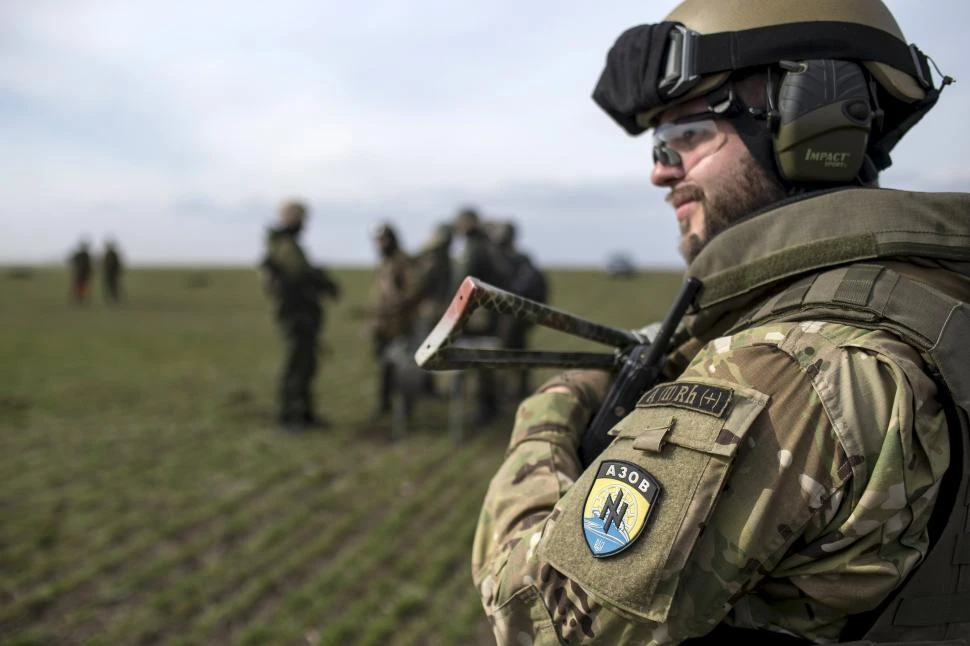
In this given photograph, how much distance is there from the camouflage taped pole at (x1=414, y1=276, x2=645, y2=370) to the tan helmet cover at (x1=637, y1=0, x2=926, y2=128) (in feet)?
1.67

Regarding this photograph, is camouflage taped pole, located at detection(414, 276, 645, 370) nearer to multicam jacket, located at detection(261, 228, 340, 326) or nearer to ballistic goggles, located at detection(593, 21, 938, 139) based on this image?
ballistic goggles, located at detection(593, 21, 938, 139)

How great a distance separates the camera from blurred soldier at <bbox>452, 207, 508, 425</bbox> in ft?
25.6

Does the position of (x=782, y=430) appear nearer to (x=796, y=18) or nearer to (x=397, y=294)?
(x=796, y=18)

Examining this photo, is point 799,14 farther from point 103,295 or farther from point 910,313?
point 103,295

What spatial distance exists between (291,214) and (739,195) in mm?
6416

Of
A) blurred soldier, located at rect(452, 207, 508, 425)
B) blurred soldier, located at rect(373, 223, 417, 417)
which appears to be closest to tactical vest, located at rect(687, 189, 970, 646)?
blurred soldier, located at rect(452, 207, 508, 425)

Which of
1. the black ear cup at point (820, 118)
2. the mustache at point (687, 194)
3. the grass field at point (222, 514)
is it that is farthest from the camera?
the grass field at point (222, 514)

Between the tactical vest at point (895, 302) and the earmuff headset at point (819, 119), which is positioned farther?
the earmuff headset at point (819, 119)

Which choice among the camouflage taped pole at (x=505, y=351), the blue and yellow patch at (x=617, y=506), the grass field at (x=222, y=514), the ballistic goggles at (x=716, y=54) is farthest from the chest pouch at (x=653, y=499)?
the grass field at (x=222, y=514)

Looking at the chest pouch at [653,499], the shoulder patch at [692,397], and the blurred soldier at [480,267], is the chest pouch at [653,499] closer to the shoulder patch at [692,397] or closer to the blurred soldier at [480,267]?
the shoulder patch at [692,397]

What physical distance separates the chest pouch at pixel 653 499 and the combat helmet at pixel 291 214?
660 centimetres

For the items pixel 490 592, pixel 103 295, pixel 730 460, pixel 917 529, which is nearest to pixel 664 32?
pixel 730 460

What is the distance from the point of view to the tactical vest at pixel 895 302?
1.10 meters

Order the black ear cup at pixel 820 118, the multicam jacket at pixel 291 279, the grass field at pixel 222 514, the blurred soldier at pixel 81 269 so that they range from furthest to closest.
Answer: the blurred soldier at pixel 81 269
the multicam jacket at pixel 291 279
the grass field at pixel 222 514
the black ear cup at pixel 820 118
